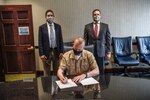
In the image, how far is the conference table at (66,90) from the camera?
Answer: 6.66 ft

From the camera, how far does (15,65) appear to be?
5.10 metres

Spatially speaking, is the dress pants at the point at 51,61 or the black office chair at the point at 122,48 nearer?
the dress pants at the point at 51,61

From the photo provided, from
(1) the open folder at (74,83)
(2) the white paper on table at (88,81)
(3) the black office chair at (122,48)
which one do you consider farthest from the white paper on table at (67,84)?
(3) the black office chair at (122,48)

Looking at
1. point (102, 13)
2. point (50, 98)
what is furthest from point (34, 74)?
point (50, 98)

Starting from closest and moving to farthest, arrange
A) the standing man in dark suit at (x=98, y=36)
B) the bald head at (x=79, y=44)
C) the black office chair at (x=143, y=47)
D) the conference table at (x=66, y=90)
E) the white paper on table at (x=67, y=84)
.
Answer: the conference table at (x=66, y=90) → the white paper on table at (x=67, y=84) → the bald head at (x=79, y=44) → the standing man in dark suit at (x=98, y=36) → the black office chair at (x=143, y=47)

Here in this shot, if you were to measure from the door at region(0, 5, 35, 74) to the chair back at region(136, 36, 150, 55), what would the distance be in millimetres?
2354

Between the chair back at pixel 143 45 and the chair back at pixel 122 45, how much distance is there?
0.20m

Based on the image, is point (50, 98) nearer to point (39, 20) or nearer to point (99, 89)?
point (99, 89)

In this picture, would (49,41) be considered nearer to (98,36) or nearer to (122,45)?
(98,36)

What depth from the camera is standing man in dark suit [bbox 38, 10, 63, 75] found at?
415 cm

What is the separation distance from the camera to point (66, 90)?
2.21 meters

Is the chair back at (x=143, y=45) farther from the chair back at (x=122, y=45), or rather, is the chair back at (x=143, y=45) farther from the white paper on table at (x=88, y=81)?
the white paper on table at (x=88, y=81)

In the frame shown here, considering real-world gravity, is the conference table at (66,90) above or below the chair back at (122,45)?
below

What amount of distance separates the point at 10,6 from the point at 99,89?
334 cm
